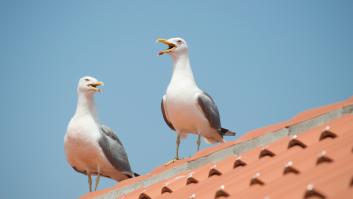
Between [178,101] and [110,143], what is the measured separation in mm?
1579

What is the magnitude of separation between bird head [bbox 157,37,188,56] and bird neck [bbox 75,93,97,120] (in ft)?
4.62

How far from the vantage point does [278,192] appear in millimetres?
4027

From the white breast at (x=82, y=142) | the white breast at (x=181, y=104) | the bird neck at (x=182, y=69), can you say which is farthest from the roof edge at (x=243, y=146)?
the white breast at (x=82, y=142)

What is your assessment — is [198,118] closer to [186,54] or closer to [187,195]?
[186,54]

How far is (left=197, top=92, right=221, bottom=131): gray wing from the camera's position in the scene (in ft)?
30.2

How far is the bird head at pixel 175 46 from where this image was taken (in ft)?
31.3

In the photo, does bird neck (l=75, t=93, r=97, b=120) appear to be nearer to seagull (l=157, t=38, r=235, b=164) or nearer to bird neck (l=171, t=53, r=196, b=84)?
seagull (l=157, t=38, r=235, b=164)

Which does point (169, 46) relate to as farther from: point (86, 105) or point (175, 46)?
point (86, 105)

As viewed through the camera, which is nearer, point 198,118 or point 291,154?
point 291,154

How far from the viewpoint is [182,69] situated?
370 inches

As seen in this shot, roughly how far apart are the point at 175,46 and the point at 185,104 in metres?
0.94

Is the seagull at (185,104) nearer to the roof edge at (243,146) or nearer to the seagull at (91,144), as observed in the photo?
the seagull at (91,144)

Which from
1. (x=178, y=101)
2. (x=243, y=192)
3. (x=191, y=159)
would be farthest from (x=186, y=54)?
(x=243, y=192)

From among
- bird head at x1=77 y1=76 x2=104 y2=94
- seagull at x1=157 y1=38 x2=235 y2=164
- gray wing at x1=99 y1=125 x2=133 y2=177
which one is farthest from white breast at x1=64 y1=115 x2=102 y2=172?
seagull at x1=157 y1=38 x2=235 y2=164
